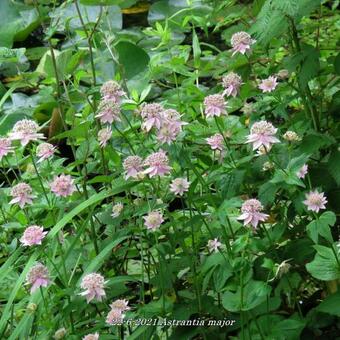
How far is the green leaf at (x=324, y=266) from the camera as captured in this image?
1.21 meters

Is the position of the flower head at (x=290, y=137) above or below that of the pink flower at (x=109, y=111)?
below

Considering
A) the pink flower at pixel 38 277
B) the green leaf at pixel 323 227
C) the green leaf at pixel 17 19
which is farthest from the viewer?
the green leaf at pixel 17 19

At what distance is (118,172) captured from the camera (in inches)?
57.3

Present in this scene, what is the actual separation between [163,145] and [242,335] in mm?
360

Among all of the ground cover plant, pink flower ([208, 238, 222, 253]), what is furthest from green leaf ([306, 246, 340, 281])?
pink flower ([208, 238, 222, 253])

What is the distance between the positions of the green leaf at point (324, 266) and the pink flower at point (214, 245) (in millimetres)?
212

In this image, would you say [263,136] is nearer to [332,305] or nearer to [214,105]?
[214,105]

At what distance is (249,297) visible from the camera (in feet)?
4.04

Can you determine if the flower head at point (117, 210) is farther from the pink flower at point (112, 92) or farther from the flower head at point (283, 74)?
the flower head at point (283, 74)

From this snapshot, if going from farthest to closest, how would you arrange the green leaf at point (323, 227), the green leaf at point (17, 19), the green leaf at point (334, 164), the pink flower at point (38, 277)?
the green leaf at point (17, 19)
the green leaf at point (334, 164)
the pink flower at point (38, 277)
the green leaf at point (323, 227)

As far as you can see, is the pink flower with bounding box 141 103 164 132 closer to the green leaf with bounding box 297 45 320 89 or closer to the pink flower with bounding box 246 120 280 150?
the pink flower with bounding box 246 120 280 150

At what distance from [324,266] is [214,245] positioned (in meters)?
0.24

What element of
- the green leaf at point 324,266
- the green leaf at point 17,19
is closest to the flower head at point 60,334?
the green leaf at point 324,266

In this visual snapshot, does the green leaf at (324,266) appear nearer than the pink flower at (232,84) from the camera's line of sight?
Yes
